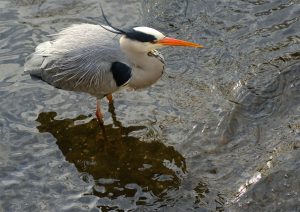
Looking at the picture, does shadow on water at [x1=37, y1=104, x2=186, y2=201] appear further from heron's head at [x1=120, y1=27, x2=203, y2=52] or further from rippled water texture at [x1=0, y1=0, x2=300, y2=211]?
heron's head at [x1=120, y1=27, x2=203, y2=52]

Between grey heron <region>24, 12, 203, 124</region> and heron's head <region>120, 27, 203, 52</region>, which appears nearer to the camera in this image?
heron's head <region>120, 27, 203, 52</region>

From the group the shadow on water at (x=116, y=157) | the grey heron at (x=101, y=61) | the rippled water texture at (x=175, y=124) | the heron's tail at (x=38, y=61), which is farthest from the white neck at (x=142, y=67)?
the heron's tail at (x=38, y=61)

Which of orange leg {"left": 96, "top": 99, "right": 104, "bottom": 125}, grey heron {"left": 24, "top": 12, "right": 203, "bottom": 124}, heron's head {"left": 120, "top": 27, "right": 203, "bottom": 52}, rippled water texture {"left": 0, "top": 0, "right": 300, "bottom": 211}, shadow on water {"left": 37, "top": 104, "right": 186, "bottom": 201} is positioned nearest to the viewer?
rippled water texture {"left": 0, "top": 0, "right": 300, "bottom": 211}

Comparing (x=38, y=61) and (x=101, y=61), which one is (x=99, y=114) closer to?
(x=101, y=61)

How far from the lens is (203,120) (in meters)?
5.40

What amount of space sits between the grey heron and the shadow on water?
253mm

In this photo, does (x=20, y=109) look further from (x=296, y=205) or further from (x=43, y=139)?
(x=296, y=205)

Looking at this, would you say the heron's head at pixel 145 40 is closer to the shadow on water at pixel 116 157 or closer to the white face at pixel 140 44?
the white face at pixel 140 44

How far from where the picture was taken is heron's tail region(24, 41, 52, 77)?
5637mm

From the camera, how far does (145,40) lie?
17.0 ft

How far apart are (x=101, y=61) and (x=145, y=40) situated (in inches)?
20.0

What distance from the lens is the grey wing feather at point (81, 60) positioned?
17.6ft

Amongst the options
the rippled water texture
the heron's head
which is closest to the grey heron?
the heron's head

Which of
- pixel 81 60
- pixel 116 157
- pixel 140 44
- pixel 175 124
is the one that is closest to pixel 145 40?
pixel 140 44
